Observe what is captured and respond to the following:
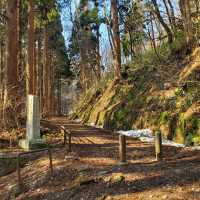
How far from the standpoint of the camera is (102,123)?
73.3 ft

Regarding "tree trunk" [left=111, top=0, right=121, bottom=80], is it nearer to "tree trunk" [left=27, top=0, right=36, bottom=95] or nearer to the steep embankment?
the steep embankment

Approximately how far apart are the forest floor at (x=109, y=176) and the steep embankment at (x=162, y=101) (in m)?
1.48

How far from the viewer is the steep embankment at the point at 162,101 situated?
1309 centimetres

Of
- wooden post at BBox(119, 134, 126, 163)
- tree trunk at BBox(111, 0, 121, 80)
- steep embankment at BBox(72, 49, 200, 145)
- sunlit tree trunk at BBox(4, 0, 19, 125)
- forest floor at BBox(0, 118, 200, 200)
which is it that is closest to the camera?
forest floor at BBox(0, 118, 200, 200)

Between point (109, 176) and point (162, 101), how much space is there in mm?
7682

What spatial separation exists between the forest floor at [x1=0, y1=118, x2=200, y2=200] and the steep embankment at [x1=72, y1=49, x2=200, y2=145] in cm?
148

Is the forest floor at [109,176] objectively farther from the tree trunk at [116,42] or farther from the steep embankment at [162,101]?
the tree trunk at [116,42]

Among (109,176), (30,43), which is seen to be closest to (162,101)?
(109,176)

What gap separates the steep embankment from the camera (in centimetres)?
1309

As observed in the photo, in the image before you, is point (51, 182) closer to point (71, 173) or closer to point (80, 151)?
point (71, 173)

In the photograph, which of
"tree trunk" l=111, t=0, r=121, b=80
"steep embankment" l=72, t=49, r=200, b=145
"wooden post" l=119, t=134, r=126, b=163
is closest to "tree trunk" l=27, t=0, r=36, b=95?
"steep embankment" l=72, t=49, r=200, b=145

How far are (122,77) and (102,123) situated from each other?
3.39 meters

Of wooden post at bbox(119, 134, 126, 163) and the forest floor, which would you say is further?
wooden post at bbox(119, 134, 126, 163)

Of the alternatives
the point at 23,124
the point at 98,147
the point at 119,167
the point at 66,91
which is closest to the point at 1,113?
the point at 23,124
